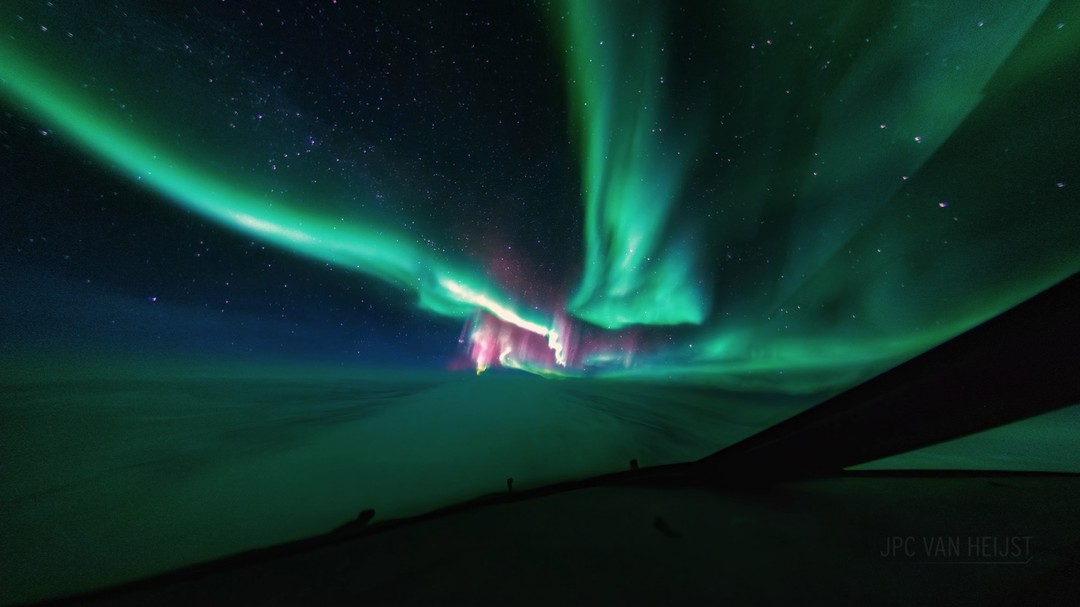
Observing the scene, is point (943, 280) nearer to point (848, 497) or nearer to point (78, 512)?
point (848, 497)

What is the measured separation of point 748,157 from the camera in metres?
0.97

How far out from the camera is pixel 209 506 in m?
0.95

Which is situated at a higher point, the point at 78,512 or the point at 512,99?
the point at 512,99

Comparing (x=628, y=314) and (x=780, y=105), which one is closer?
(x=780, y=105)

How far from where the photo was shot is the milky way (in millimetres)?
717

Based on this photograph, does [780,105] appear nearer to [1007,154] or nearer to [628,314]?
[1007,154]

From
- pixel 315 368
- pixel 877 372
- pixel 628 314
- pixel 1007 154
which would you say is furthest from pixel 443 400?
pixel 1007 154

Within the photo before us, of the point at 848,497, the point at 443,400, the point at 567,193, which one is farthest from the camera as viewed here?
the point at 443,400

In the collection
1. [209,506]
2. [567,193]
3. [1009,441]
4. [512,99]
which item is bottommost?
[209,506]

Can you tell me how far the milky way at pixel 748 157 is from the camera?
2.35 feet

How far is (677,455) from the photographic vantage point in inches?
61.6

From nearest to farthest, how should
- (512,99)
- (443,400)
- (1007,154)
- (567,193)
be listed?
(1007,154) < (512,99) < (567,193) < (443,400)

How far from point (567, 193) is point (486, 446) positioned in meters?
1.08

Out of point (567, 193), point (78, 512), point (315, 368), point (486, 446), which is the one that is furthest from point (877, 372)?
point (78, 512)
